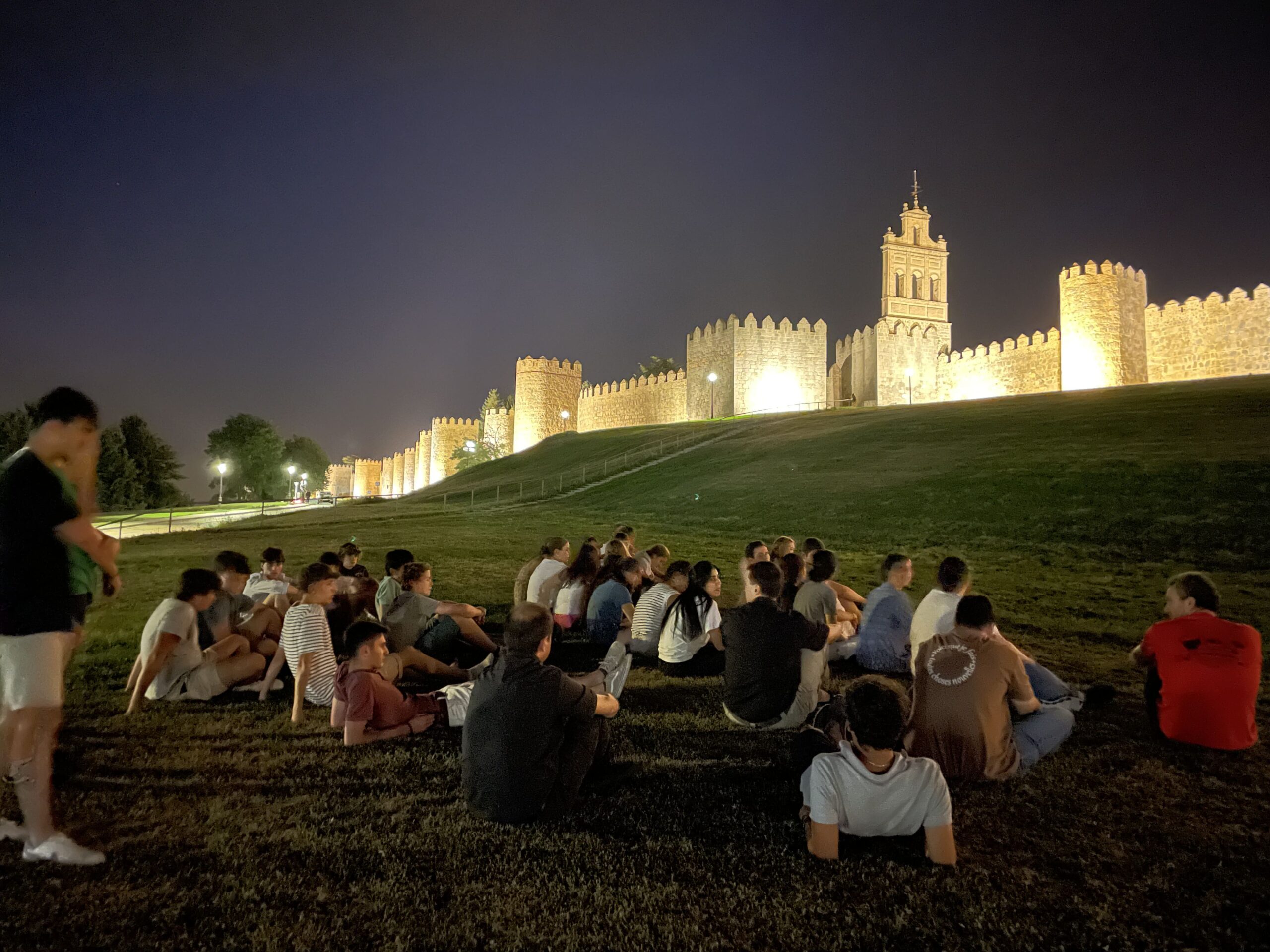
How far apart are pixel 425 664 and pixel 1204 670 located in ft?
18.7

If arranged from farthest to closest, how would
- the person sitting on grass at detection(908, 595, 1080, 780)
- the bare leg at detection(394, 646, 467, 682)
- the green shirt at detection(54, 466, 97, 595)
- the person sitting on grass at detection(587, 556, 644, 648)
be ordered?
1. the person sitting on grass at detection(587, 556, 644, 648)
2. the bare leg at detection(394, 646, 467, 682)
3. the person sitting on grass at detection(908, 595, 1080, 780)
4. the green shirt at detection(54, 466, 97, 595)

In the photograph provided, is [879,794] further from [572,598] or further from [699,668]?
[572,598]

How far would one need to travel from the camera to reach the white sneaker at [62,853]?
340cm

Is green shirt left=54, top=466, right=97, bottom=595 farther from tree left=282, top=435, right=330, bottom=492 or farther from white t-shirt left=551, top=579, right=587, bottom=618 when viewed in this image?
tree left=282, top=435, right=330, bottom=492

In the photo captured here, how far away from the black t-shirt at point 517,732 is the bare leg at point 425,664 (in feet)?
8.19

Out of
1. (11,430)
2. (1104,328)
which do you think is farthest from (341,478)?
(1104,328)

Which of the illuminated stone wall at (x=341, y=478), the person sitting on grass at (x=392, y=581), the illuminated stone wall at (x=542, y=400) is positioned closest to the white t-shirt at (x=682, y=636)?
the person sitting on grass at (x=392, y=581)

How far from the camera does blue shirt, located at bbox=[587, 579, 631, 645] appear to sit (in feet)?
26.1

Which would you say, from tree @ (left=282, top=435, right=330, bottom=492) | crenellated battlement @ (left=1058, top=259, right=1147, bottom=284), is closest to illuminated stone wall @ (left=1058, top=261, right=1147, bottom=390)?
crenellated battlement @ (left=1058, top=259, right=1147, bottom=284)

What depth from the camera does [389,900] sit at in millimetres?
3221

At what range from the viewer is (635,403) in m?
59.2

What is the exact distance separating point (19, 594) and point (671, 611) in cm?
482

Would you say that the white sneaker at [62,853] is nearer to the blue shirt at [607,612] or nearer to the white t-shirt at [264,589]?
the white t-shirt at [264,589]

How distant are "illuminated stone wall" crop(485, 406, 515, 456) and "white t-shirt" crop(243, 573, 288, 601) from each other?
62.1 meters
